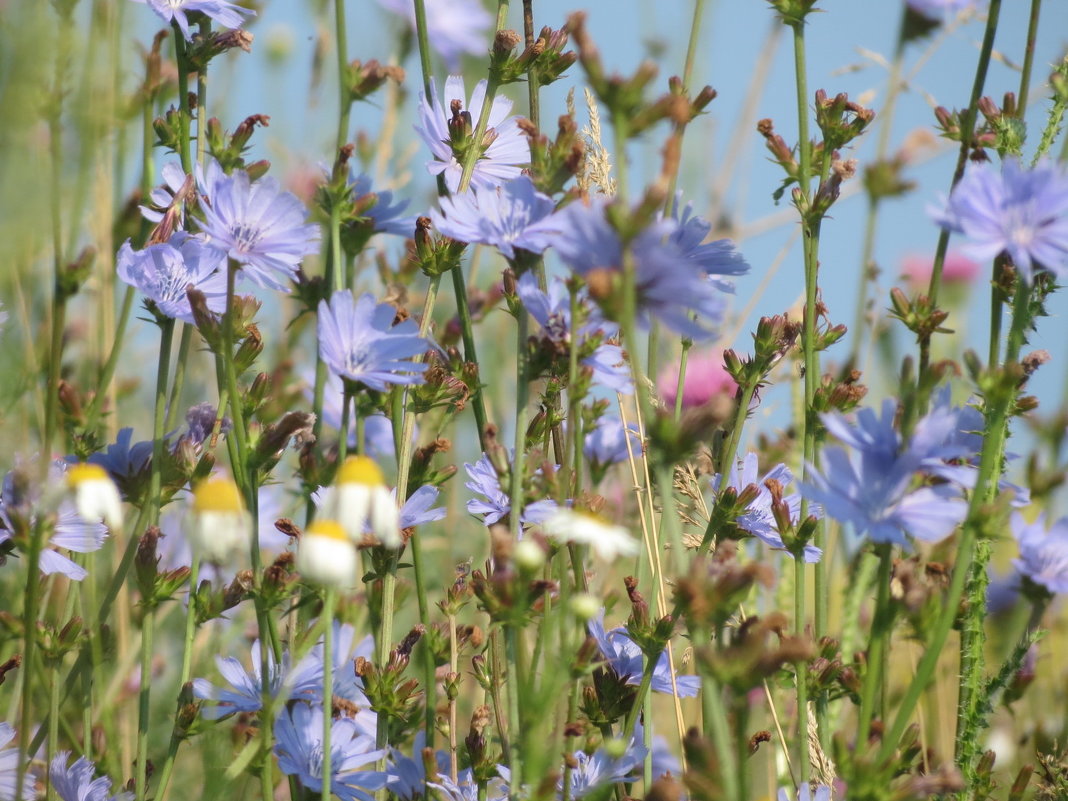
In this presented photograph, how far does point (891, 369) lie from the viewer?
297 cm

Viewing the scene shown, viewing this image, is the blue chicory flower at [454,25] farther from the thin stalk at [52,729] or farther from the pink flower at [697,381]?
the thin stalk at [52,729]

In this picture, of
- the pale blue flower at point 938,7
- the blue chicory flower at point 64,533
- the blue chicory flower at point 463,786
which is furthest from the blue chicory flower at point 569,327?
the pale blue flower at point 938,7

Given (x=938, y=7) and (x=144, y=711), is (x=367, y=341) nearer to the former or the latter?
(x=144, y=711)

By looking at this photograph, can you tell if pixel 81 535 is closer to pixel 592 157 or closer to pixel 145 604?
pixel 145 604

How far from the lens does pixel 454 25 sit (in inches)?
131

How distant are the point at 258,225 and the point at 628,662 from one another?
799 mm

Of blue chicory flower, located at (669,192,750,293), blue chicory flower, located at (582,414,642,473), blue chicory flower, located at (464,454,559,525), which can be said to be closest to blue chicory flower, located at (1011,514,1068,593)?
blue chicory flower, located at (669,192,750,293)

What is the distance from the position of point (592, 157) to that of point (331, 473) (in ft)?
2.01

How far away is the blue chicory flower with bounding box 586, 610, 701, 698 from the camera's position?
1.56 metres

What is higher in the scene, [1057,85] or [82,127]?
[1057,85]

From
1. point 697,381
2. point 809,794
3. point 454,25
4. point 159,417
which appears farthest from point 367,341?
point 454,25

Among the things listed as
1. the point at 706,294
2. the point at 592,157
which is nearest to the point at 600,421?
the point at 592,157

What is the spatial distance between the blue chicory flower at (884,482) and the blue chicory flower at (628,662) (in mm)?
515

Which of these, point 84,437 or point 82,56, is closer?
point 82,56
